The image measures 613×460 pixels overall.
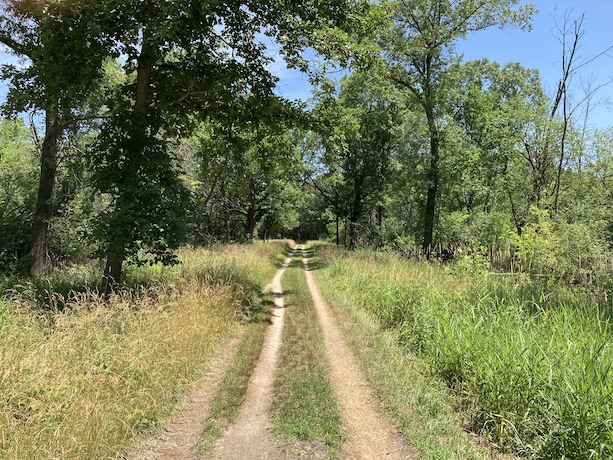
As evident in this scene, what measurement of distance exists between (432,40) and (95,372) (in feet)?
66.7

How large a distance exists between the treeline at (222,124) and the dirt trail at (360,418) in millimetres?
4944

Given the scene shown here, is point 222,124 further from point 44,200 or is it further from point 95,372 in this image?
point 95,372

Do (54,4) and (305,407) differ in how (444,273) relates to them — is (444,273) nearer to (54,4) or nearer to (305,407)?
(305,407)

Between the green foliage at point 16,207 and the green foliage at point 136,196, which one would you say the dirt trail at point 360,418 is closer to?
the green foliage at point 136,196

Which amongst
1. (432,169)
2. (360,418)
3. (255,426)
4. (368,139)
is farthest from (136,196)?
(368,139)

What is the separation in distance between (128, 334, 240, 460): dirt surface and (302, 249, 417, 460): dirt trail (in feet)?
5.93

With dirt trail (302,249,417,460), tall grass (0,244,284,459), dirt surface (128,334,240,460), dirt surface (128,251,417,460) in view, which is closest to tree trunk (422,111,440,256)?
dirt trail (302,249,417,460)

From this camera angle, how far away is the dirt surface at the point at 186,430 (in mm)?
3995

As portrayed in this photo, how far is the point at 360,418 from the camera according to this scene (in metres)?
4.84

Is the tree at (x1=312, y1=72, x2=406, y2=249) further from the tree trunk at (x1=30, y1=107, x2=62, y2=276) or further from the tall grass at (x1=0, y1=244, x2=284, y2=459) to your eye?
the tall grass at (x1=0, y1=244, x2=284, y2=459)

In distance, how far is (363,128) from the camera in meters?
26.5

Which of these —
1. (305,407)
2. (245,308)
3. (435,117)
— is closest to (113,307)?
(305,407)

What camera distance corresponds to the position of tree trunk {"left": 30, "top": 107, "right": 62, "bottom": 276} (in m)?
12.8

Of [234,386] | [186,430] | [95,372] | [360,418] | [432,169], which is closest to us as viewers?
[186,430]
